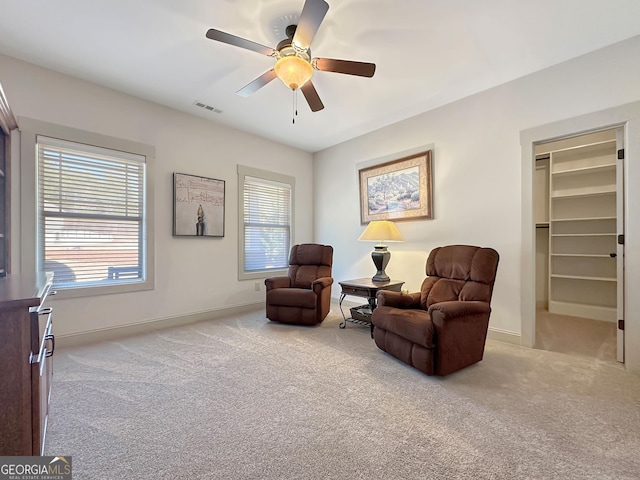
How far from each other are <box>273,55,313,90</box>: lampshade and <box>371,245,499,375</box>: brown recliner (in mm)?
2070

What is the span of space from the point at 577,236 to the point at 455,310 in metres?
3.41

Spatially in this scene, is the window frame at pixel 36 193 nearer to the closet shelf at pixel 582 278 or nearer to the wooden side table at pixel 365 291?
the wooden side table at pixel 365 291

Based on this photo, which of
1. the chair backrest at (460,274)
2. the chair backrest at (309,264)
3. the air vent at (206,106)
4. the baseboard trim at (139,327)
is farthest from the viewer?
the chair backrest at (309,264)

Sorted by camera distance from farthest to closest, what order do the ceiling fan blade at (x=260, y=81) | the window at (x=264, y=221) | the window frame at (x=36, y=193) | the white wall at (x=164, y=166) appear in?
the window at (x=264, y=221) < the white wall at (x=164, y=166) < the window frame at (x=36, y=193) < the ceiling fan blade at (x=260, y=81)

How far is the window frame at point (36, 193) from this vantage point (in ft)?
8.89

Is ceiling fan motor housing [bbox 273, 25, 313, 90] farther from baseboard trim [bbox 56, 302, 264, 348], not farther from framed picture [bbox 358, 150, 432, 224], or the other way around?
baseboard trim [bbox 56, 302, 264, 348]

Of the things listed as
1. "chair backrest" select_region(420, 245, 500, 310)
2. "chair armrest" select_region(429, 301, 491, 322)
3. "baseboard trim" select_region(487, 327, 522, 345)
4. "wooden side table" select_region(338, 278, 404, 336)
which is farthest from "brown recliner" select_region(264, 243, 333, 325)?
"baseboard trim" select_region(487, 327, 522, 345)

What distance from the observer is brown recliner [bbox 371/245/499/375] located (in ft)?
7.33

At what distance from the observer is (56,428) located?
164 cm

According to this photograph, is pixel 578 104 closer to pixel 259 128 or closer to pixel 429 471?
pixel 429 471

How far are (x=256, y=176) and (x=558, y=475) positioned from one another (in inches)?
Result: 176

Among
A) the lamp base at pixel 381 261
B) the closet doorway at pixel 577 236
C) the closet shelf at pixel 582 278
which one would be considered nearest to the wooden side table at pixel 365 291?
the lamp base at pixel 381 261

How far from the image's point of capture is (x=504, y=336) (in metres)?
3.09

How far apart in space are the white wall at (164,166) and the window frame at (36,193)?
0.19 feet
